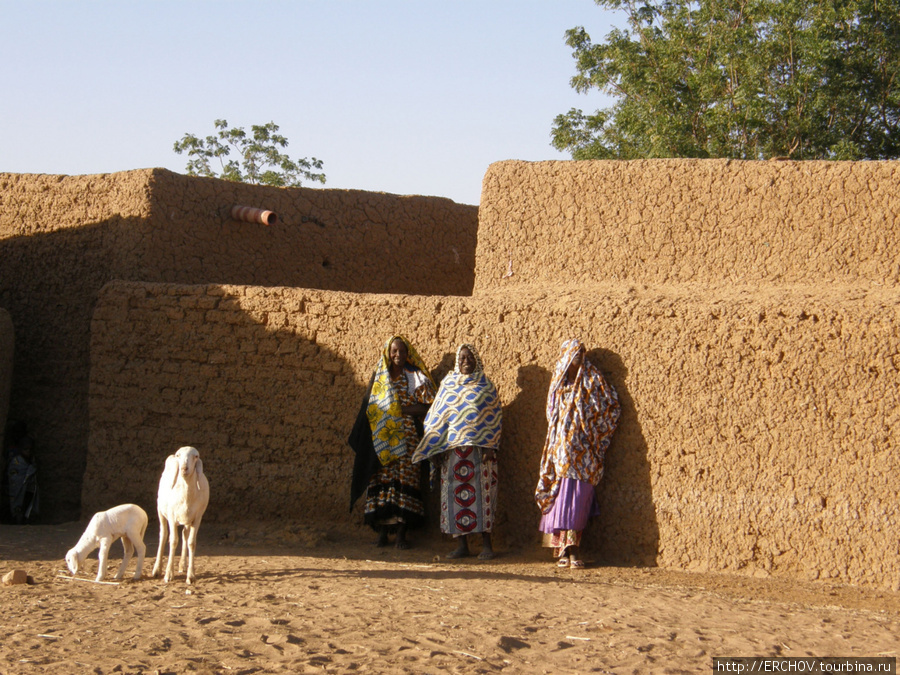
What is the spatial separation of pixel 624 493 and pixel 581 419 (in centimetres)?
57

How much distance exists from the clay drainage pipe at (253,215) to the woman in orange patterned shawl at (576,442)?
3589mm

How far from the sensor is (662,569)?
602cm

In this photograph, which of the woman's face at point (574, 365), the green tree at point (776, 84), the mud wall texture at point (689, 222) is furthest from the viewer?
the green tree at point (776, 84)

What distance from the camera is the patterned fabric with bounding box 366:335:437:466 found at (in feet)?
22.4

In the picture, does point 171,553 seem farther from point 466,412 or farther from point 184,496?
point 466,412

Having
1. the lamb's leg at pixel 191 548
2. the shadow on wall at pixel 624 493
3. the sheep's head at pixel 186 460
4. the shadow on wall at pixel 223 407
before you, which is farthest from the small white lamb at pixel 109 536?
the shadow on wall at pixel 624 493

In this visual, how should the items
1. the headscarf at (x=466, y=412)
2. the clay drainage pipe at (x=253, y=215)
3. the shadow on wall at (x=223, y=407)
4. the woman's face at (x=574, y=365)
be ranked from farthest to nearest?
the clay drainage pipe at (x=253, y=215) → the shadow on wall at (x=223, y=407) → the headscarf at (x=466, y=412) → the woman's face at (x=574, y=365)

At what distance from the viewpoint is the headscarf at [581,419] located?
6.14 m

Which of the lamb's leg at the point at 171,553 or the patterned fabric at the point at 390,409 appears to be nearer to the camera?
the lamb's leg at the point at 171,553

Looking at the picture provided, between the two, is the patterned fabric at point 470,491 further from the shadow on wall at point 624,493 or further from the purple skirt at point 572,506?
the shadow on wall at point 624,493

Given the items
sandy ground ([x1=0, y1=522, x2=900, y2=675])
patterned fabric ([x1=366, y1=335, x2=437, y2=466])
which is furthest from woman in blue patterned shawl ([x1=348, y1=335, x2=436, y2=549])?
sandy ground ([x1=0, y1=522, x2=900, y2=675])

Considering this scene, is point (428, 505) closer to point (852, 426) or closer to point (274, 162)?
point (852, 426)

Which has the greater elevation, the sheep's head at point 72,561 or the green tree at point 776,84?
the green tree at point 776,84

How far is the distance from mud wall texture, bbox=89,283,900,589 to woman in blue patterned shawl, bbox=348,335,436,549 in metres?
0.22
